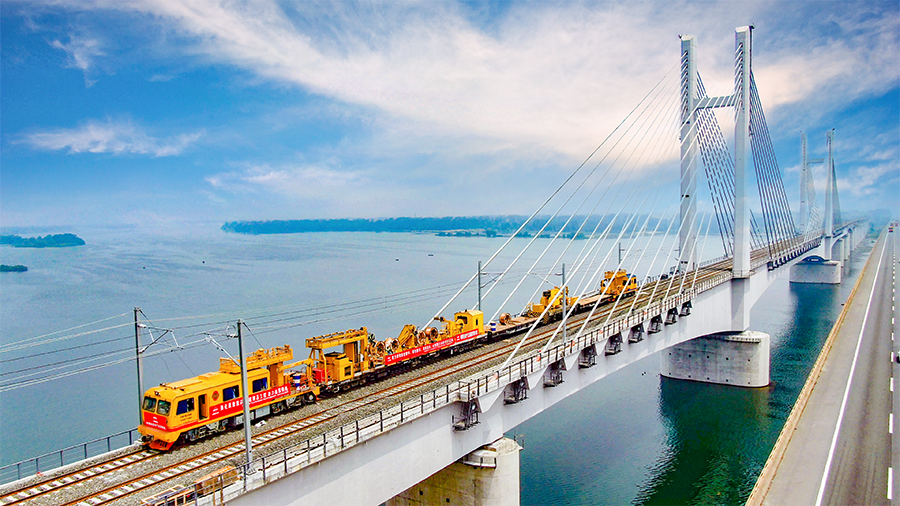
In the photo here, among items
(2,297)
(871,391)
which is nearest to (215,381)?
(871,391)

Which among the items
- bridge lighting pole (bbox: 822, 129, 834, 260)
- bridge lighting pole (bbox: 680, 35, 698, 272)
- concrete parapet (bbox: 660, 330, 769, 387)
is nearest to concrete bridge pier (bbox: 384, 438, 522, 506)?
bridge lighting pole (bbox: 680, 35, 698, 272)

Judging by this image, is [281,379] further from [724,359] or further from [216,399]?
[724,359]

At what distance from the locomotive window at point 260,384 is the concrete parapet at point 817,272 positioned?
351ft

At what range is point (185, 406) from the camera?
15250mm

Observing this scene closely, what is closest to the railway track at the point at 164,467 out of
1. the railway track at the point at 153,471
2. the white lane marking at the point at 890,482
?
the railway track at the point at 153,471

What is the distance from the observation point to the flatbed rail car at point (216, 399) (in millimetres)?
15078

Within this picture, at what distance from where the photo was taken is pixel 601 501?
83.4ft

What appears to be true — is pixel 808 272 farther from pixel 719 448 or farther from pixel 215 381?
pixel 215 381

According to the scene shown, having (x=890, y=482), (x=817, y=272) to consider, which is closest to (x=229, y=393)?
(x=890, y=482)

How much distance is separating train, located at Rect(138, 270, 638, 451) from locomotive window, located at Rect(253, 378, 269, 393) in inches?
1.2

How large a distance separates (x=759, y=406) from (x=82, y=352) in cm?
5454

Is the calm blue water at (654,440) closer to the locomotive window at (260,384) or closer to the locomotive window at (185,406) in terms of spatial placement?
the locomotive window at (260,384)

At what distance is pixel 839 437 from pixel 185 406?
27.7m

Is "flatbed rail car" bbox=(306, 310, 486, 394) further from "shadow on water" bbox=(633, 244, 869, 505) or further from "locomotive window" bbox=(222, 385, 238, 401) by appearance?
"shadow on water" bbox=(633, 244, 869, 505)
